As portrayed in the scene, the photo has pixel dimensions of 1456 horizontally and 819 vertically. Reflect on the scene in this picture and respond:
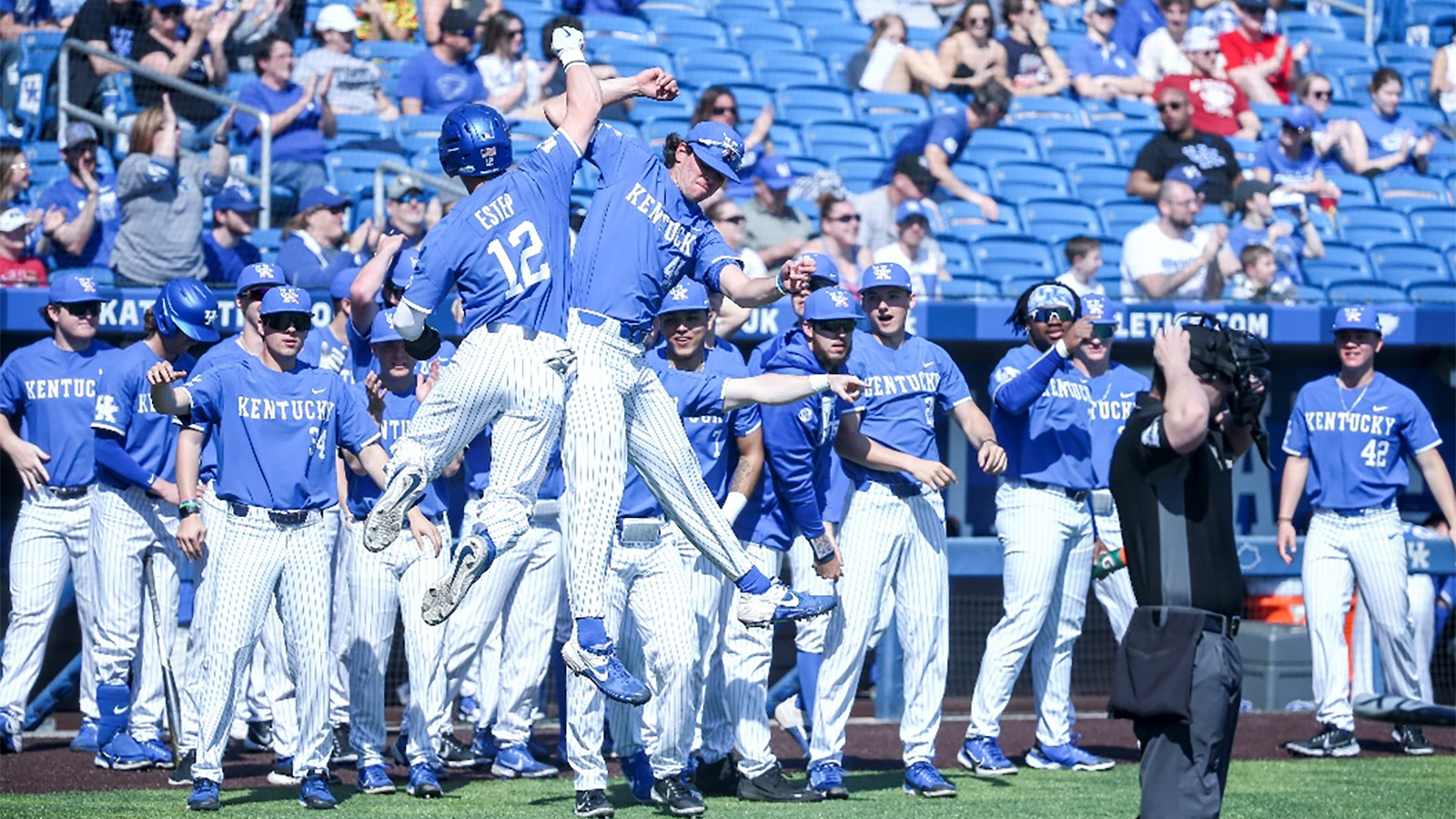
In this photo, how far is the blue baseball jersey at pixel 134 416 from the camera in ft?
26.3

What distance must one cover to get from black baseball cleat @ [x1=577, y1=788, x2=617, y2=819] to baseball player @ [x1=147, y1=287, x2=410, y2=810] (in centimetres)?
93

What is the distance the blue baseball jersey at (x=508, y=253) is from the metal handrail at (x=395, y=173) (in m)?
4.92

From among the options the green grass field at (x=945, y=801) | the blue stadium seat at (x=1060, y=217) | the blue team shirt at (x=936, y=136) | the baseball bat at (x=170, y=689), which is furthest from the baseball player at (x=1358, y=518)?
the baseball bat at (x=170, y=689)

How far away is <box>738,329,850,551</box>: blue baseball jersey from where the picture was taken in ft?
23.1

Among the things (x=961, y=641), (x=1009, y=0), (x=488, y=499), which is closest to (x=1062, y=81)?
(x=1009, y=0)

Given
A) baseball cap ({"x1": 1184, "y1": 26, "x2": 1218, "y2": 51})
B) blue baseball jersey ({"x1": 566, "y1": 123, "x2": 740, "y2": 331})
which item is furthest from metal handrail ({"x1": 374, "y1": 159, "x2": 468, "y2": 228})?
A: baseball cap ({"x1": 1184, "y1": 26, "x2": 1218, "y2": 51})

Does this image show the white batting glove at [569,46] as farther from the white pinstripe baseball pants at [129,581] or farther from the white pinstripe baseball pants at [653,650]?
the white pinstripe baseball pants at [129,581]

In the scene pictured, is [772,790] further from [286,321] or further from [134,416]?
[134,416]

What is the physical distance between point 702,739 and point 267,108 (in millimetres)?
5695

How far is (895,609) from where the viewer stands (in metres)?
7.72

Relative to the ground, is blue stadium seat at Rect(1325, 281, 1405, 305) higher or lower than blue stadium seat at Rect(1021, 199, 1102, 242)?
lower

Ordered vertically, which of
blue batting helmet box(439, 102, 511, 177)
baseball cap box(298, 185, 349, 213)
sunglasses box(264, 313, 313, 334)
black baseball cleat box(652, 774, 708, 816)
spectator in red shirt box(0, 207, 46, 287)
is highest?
baseball cap box(298, 185, 349, 213)

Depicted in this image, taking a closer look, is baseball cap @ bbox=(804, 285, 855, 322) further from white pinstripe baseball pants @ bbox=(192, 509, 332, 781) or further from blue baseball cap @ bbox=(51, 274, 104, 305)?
blue baseball cap @ bbox=(51, 274, 104, 305)

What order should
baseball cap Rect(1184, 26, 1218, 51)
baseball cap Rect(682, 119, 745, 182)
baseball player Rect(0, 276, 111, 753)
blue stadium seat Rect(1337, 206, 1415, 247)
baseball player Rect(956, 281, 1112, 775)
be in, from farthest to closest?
baseball cap Rect(1184, 26, 1218, 51) → blue stadium seat Rect(1337, 206, 1415, 247) → baseball player Rect(0, 276, 111, 753) → baseball player Rect(956, 281, 1112, 775) → baseball cap Rect(682, 119, 745, 182)
